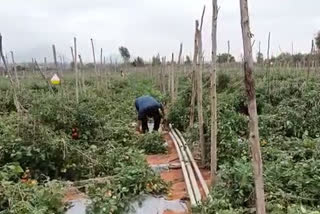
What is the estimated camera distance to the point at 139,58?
175 feet

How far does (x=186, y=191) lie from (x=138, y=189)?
1.91ft

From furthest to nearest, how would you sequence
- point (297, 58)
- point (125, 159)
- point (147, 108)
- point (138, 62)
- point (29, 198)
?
point (138, 62), point (297, 58), point (147, 108), point (125, 159), point (29, 198)

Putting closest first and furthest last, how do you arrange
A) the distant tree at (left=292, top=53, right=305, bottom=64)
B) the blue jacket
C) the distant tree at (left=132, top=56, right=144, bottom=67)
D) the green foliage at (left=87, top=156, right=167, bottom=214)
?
the green foliage at (left=87, top=156, right=167, bottom=214), the blue jacket, the distant tree at (left=292, top=53, right=305, bottom=64), the distant tree at (left=132, top=56, right=144, bottom=67)

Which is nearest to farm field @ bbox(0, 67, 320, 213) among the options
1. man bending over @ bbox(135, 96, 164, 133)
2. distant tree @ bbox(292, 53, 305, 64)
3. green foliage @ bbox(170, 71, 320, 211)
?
green foliage @ bbox(170, 71, 320, 211)

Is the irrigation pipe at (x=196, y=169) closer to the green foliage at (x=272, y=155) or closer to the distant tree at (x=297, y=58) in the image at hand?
the green foliage at (x=272, y=155)

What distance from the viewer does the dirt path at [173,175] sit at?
5.30 meters

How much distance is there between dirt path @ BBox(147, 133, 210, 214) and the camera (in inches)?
209

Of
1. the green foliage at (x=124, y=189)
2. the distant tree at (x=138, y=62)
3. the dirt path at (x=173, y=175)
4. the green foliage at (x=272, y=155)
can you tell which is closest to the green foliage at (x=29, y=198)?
the green foliage at (x=124, y=189)

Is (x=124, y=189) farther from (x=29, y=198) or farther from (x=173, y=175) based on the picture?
(x=173, y=175)

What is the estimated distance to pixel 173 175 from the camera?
6.23 metres

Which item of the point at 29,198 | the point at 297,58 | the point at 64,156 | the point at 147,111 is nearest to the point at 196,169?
the point at 64,156

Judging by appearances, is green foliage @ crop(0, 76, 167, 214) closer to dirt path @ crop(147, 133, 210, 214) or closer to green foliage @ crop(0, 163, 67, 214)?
green foliage @ crop(0, 163, 67, 214)

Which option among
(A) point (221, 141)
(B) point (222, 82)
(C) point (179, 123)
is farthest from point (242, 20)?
(B) point (222, 82)

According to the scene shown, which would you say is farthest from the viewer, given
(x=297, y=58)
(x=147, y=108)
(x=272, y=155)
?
(x=297, y=58)
